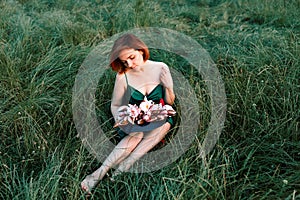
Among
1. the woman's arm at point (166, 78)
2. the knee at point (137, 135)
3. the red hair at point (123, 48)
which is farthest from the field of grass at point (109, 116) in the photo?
the red hair at point (123, 48)

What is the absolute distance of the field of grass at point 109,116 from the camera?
1562 mm

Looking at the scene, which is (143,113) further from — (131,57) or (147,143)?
(131,57)

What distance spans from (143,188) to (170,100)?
1.47 feet

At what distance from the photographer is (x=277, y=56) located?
2342 mm

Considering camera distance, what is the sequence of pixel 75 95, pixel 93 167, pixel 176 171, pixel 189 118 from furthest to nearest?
pixel 75 95, pixel 189 118, pixel 93 167, pixel 176 171

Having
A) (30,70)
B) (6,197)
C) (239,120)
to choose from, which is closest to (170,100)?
(239,120)

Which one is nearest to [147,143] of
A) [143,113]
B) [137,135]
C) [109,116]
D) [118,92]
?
[137,135]

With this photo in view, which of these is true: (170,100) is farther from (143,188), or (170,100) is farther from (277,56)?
(277,56)

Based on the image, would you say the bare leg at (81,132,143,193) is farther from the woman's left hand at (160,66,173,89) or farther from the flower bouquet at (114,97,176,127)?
the woman's left hand at (160,66,173,89)

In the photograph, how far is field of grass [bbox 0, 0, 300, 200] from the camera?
1562mm

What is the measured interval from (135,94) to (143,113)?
11cm

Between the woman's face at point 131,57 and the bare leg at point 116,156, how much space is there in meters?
0.34

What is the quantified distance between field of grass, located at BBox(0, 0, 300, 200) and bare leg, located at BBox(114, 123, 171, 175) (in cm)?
8

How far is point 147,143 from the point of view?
1730 millimetres
